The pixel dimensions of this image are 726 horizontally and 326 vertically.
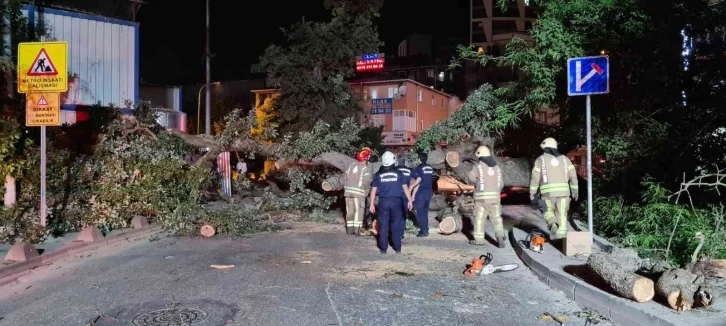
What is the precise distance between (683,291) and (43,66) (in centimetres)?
889

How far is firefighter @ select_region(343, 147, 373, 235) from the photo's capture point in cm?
1126

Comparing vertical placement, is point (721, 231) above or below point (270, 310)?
above

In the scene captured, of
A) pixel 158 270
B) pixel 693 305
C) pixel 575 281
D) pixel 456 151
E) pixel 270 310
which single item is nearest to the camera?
pixel 693 305

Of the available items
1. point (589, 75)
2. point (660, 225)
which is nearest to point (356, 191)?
point (589, 75)

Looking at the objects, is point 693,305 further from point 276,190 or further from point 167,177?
point 276,190

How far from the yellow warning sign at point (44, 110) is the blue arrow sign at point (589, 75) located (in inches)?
293

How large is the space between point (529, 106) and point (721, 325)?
7.78 meters

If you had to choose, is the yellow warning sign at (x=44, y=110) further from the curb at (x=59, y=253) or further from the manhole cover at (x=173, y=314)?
the manhole cover at (x=173, y=314)

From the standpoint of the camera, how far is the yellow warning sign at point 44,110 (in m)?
9.38

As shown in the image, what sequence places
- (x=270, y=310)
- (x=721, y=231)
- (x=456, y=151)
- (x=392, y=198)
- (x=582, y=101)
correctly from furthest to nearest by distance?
(x=456, y=151)
(x=582, y=101)
(x=392, y=198)
(x=721, y=231)
(x=270, y=310)

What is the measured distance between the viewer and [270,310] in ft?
19.7

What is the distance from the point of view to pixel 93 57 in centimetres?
1433

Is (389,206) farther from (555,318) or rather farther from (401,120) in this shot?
(401,120)

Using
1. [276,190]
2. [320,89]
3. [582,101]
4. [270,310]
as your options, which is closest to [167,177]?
[276,190]
